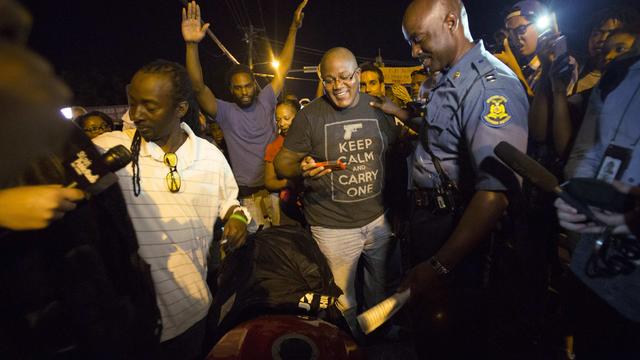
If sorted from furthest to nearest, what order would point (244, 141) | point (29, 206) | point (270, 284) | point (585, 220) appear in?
point (244, 141) → point (270, 284) → point (585, 220) → point (29, 206)

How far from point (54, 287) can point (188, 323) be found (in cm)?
105

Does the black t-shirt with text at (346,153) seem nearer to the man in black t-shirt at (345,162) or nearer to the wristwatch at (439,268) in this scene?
the man in black t-shirt at (345,162)

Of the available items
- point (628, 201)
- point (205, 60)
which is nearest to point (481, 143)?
point (628, 201)

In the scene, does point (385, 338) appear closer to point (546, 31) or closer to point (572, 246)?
point (572, 246)

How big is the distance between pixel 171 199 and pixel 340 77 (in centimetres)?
185

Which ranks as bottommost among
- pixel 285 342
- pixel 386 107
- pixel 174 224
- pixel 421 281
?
pixel 285 342

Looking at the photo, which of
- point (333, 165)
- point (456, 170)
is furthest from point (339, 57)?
point (456, 170)

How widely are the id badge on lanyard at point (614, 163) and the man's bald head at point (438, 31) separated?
105 centimetres

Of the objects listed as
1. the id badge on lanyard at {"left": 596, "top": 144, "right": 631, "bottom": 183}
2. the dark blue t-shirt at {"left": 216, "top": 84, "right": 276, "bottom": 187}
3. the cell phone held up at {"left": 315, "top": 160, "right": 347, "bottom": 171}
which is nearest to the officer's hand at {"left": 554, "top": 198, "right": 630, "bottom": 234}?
the id badge on lanyard at {"left": 596, "top": 144, "right": 631, "bottom": 183}

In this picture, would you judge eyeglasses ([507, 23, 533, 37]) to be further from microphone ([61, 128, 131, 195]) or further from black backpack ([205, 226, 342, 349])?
microphone ([61, 128, 131, 195])

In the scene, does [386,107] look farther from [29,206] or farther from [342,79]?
[29,206]

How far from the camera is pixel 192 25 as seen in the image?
3373 millimetres

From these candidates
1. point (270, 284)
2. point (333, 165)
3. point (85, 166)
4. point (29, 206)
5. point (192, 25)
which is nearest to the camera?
point (29, 206)

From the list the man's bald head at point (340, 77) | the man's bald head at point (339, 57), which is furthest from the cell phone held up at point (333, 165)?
the man's bald head at point (339, 57)
